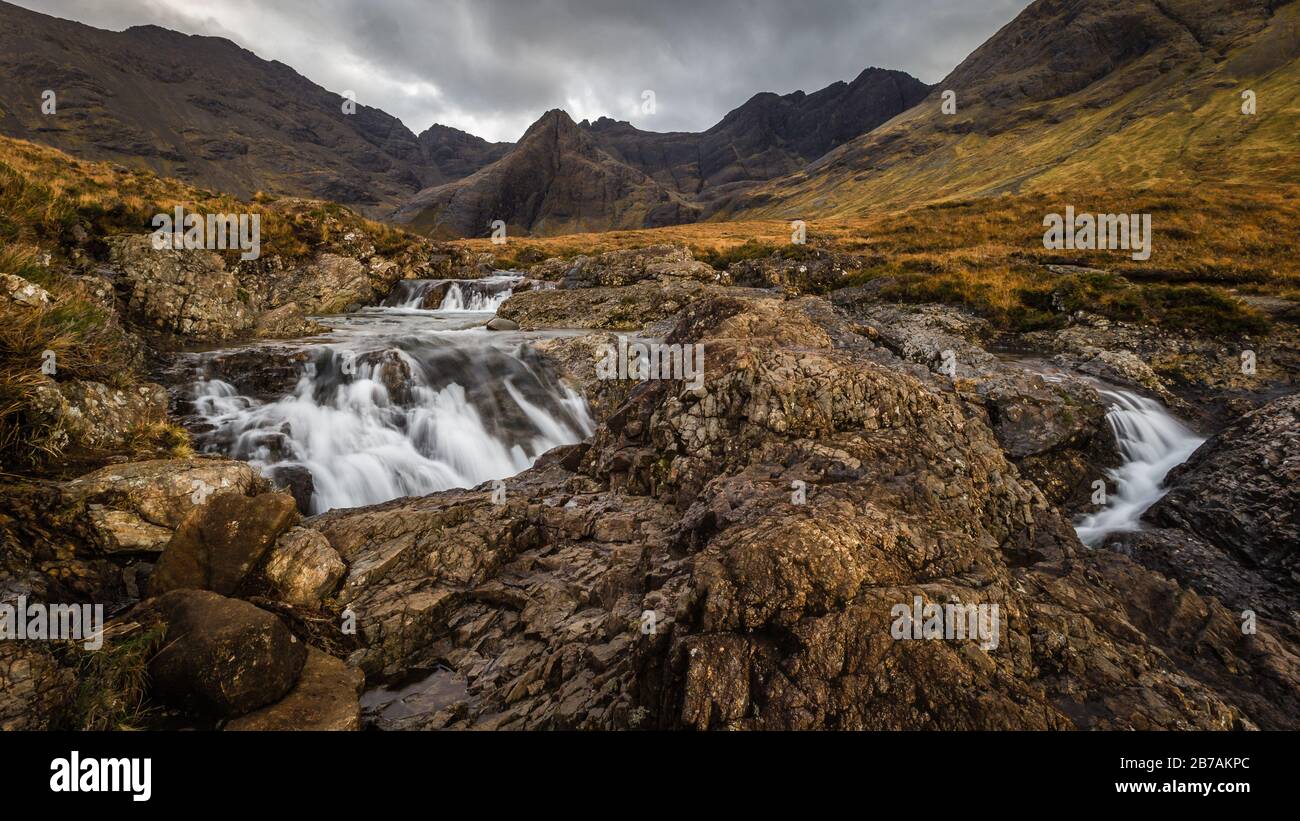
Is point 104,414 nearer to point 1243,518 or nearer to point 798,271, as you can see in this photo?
point 1243,518

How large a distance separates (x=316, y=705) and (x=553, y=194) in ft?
608

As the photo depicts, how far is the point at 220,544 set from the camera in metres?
6.29

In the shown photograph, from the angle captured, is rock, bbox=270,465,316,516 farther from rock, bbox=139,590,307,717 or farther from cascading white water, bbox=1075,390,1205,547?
cascading white water, bbox=1075,390,1205,547

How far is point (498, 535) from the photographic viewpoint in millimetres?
8086

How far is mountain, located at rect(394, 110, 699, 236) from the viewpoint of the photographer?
14650cm

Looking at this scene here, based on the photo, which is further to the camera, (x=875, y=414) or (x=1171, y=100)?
(x=1171, y=100)

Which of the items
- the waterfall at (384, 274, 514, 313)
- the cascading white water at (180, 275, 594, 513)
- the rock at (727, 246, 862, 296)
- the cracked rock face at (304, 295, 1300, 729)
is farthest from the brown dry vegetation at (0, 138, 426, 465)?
the rock at (727, 246, 862, 296)

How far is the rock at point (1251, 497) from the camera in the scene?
25.5ft

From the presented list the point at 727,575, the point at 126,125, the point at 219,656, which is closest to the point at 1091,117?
the point at 727,575

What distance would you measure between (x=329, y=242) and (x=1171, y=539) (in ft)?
123

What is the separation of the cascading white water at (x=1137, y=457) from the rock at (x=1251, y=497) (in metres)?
0.61

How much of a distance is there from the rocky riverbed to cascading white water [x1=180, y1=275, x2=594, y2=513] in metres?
0.46

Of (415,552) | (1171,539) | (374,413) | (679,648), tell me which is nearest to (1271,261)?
(1171,539)

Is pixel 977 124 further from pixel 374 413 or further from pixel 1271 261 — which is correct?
pixel 374 413
